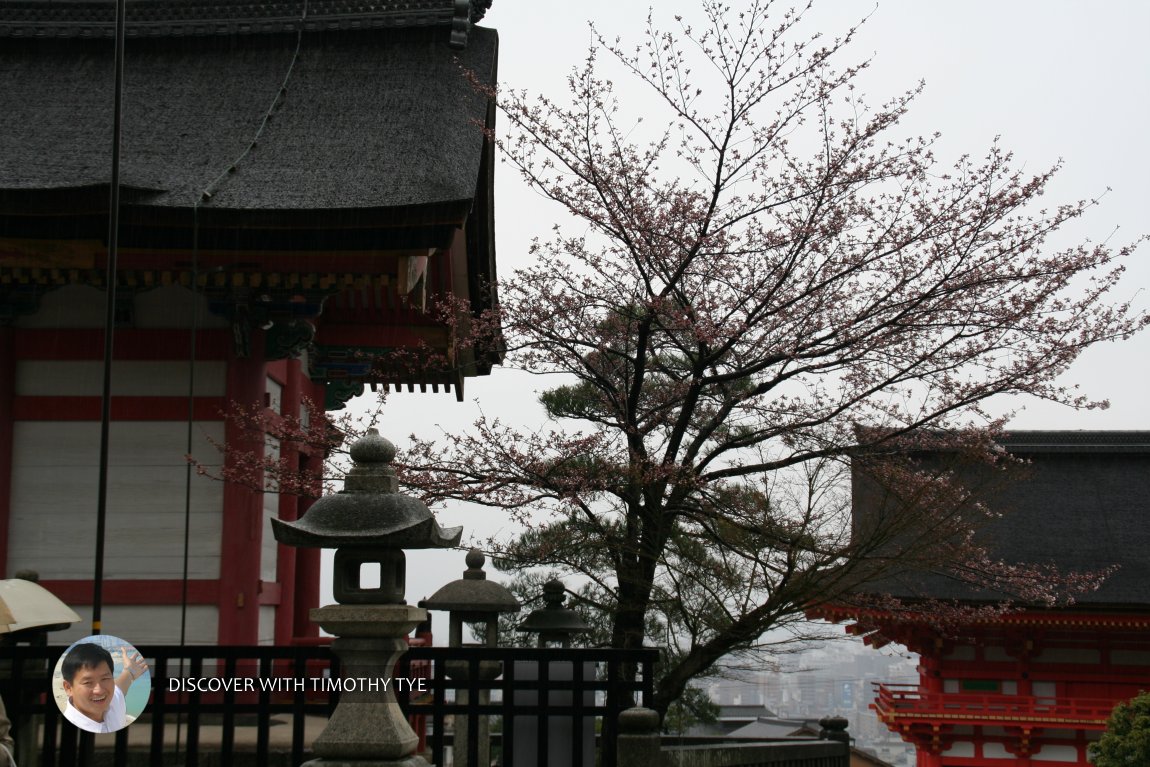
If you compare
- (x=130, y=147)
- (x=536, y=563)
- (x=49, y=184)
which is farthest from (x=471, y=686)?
(x=130, y=147)

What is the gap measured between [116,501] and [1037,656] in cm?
1294

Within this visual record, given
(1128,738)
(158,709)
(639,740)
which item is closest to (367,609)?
(158,709)

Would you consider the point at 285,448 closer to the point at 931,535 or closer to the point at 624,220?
the point at 624,220

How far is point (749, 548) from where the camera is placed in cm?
715

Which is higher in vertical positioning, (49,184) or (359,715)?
(49,184)

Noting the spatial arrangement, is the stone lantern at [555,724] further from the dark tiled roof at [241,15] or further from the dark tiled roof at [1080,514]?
the dark tiled roof at [1080,514]

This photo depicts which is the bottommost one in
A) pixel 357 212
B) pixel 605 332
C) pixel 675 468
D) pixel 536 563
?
pixel 536 563

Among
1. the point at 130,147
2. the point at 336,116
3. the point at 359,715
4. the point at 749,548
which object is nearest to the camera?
the point at 359,715

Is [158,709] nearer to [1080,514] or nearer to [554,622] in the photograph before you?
[554,622]

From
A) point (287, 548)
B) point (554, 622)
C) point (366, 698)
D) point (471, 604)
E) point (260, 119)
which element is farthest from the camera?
point (260, 119)

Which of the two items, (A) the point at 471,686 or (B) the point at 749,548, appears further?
(B) the point at 749,548

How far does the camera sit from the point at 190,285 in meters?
7.87

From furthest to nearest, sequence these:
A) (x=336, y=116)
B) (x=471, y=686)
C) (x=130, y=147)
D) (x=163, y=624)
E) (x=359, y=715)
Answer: (x=336, y=116) → (x=130, y=147) → (x=163, y=624) → (x=471, y=686) → (x=359, y=715)

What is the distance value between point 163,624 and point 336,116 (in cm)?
433
